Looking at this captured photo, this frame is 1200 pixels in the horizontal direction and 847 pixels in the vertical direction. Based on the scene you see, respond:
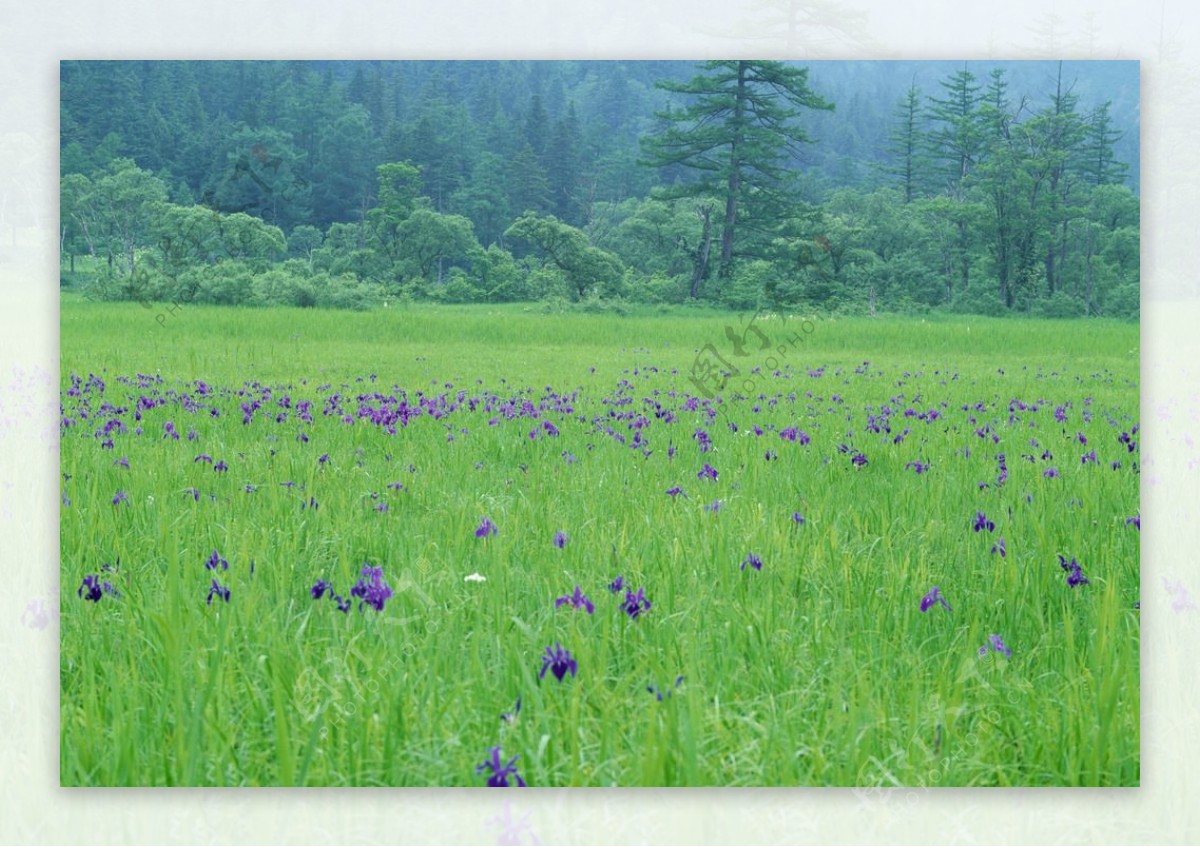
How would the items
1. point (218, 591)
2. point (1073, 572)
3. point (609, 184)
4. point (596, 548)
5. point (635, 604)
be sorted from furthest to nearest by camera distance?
point (609, 184) < point (596, 548) < point (1073, 572) < point (218, 591) < point (635, 604)

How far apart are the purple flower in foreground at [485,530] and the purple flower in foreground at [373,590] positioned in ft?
1.85

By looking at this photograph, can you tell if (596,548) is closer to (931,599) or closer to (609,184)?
(931,599)

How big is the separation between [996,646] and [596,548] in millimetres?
1196

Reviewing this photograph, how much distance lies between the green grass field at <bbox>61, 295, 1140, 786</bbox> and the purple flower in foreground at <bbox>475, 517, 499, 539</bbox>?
49mm

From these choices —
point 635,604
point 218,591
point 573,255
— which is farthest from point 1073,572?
point 573,255

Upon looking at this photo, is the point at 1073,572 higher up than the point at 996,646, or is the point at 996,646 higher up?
the point at 1073,572

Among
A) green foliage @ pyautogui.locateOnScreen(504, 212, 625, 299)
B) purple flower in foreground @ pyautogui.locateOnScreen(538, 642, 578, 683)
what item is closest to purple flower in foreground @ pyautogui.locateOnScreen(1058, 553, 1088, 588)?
purple flower in foreground @ pyautogui.locateOnScreen(538, 642, 578, 683)

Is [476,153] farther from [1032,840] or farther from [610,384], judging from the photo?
[1032,840]

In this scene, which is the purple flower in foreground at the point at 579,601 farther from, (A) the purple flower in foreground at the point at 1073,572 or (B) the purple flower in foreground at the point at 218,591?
(A) the purple flower in foreground at the point at 1073,572

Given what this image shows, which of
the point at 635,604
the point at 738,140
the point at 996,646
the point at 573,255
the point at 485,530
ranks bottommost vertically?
the point at 996,646

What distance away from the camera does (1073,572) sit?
9.64 ft

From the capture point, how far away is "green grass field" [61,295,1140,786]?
7.67 feet

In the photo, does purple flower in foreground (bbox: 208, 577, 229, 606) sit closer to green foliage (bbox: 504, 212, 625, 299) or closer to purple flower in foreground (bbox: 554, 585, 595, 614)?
purple flower in foreground (bbox: 554, 585, 595, 614)

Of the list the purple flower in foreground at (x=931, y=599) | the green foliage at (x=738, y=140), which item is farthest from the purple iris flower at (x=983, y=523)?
the green foliage at (x=738, y=140)
